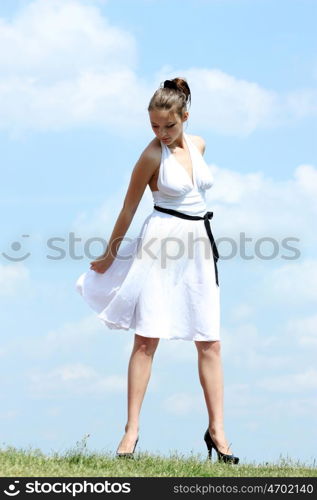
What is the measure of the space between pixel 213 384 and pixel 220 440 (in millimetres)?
488

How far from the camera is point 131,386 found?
24.4 feet

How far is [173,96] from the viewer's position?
24.0 ft

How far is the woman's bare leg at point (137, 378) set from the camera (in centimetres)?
742

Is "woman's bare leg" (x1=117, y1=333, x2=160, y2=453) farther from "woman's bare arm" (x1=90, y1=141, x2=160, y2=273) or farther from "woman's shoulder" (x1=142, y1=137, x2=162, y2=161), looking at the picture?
"woman's shoulder" (x1=142, y1=137, x2=162, y2=161)

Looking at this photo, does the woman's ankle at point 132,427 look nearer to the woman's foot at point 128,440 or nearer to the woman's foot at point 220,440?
the woman's foot at point 128,440

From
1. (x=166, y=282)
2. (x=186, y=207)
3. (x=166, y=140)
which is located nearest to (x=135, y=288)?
(x=166, y=282)

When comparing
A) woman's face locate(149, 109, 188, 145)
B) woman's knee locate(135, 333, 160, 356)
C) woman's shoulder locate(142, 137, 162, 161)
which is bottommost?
woman's knee locate(135, 333, 160, 356)

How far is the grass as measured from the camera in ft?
21.9

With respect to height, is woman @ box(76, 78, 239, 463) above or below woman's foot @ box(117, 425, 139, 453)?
above

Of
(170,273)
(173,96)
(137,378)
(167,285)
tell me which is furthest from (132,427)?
(173,96)

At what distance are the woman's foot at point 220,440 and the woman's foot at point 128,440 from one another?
0.72m

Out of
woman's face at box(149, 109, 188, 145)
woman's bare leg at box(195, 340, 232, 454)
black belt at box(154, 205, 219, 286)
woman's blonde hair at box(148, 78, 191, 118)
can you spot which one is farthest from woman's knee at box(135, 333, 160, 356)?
woman's blonde hair at box(148, 78, 191, 118)

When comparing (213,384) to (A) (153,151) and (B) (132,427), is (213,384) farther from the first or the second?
(A) (153,151)
